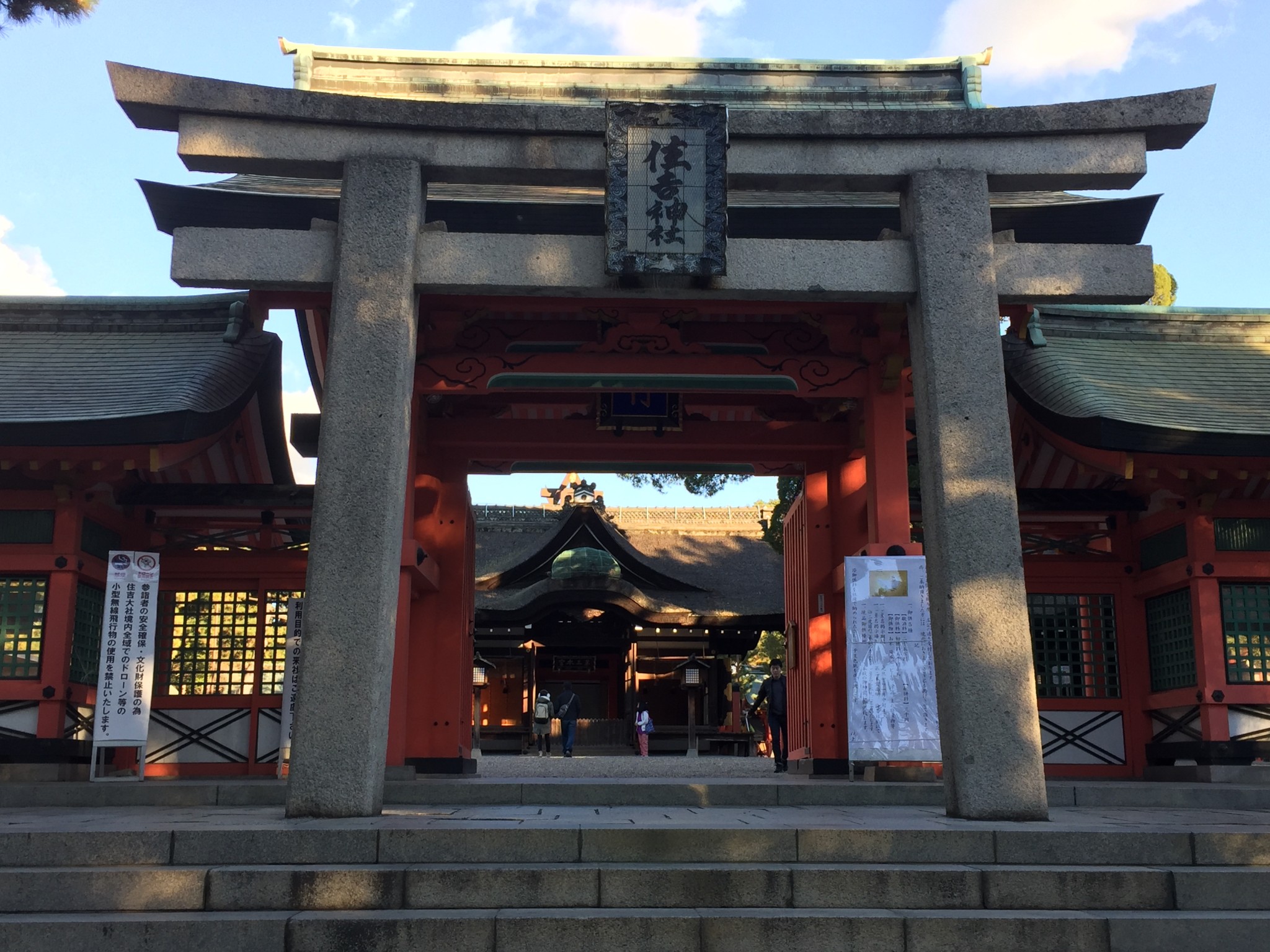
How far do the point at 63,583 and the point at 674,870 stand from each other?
27.5ft

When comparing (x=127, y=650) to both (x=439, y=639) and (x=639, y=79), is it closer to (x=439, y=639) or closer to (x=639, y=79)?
(x=439, y=639)

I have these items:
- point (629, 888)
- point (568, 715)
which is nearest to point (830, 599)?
point (629, 888)

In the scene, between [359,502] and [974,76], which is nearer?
[359,502]

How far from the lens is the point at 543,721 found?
79.4 feet

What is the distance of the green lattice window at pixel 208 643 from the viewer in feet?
44.5

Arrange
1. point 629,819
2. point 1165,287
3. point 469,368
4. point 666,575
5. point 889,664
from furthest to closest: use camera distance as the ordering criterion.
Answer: point 666,575 < point 1165,287 < point 469,368 < point 889,664 < point 629,819

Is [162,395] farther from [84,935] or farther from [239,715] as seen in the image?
[84,935]

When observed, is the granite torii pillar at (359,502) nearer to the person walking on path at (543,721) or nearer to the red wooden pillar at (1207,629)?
the red wooden pillar at (1207,629)

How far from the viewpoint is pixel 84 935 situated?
5.69m

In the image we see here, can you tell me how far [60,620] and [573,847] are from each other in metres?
7.63

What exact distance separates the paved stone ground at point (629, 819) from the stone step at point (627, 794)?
0.28m

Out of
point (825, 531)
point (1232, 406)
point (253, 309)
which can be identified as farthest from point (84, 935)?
point (1232, 406)

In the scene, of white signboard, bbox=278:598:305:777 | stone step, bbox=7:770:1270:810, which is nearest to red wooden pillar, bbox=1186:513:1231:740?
stone step, bbox=7:770:1270:810

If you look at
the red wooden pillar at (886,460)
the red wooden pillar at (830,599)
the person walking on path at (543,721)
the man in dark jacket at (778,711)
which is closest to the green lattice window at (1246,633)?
the red wooden pillar at (886,460)
